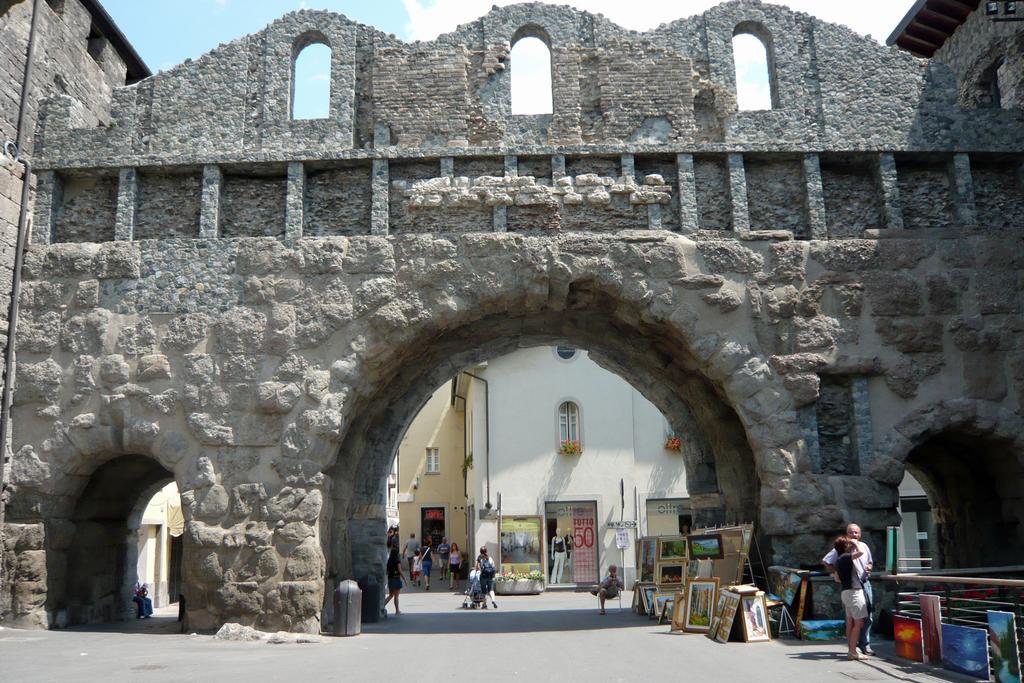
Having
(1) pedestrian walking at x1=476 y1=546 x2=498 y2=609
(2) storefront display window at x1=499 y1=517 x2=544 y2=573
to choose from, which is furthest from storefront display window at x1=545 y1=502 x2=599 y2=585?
(1) pedestrian walking at x1=476 y1=546 x2=498 y2=609

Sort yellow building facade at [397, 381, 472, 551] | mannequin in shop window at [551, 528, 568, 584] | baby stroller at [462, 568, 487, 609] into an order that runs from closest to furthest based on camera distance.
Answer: baby stroller at [462, 568, 487, 609] → mannequin in shop window at [551, 528, 568, 584] → yellow building facade at [397, 381, 472, 551]

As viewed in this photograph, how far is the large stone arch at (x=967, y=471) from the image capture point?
10.3 metres

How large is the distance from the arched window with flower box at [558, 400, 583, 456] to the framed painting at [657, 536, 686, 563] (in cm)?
971

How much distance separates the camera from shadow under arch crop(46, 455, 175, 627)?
Result: 34.4 ft

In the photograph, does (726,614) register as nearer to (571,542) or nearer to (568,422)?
(571,542)

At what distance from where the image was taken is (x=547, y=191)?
10.9 meters

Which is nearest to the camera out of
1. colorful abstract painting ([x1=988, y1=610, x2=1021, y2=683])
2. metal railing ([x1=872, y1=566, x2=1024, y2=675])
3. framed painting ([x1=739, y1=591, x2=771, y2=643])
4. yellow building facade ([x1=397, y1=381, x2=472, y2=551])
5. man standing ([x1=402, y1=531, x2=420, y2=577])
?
colorful abstract painting ([x1=988, y1=610, x2=1021, y2=683])

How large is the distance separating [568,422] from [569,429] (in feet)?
0.62

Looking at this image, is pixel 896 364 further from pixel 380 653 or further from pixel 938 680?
pixel 380 653

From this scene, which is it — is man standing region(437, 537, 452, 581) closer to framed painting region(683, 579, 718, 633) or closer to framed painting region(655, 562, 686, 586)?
framed painting region(655, 562, 686, 586)

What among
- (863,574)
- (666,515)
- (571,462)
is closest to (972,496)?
(863,574)

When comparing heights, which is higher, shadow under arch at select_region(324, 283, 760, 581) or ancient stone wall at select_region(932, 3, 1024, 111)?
ancient stone wall at select_region(932, 3, 1024, 111)

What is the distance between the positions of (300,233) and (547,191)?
9.72 ft

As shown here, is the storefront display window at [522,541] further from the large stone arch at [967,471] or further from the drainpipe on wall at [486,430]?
the large stone arch at [967,471]
